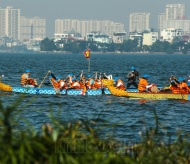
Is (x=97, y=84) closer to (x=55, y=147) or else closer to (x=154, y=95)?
(x=154, y=95)

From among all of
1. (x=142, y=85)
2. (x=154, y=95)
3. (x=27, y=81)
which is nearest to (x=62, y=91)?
(x=27, y=81)

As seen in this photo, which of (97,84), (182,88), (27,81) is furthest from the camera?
(97,84)

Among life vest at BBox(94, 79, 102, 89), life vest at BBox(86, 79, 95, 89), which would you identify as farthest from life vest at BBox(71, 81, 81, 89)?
life vest at BBox(94, 79, 102, 89)

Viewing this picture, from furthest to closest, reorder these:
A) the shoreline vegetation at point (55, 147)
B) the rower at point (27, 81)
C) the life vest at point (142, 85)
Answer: the rower at point (27, 81), the life vest at point (142, 85), the shoreline vegetation at point (55, 147)

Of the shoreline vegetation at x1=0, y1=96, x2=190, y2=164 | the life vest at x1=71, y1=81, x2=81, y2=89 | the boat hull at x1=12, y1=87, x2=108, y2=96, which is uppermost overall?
the shoreline vegetation at x1=0, y1=96, x2=190, y2=164

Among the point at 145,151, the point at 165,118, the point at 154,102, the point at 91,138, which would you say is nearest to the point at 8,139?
the point at 91,138

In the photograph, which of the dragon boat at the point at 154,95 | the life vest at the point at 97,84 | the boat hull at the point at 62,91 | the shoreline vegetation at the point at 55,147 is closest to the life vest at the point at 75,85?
the boat hull at the point at 62,91

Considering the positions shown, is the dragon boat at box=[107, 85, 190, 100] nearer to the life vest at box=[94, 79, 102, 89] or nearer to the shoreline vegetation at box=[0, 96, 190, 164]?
the life vest at box=[94, 79, 102, 89]

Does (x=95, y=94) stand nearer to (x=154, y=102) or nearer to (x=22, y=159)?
(x=154, y=102)

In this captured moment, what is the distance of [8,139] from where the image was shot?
8.59m

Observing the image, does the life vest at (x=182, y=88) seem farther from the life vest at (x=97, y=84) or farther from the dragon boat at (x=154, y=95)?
the life vest at (x=97, y=84)

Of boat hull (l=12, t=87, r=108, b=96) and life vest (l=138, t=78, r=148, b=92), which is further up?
life vest (l=138, t=78, r=148, b=92)

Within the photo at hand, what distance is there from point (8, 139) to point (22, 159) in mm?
530

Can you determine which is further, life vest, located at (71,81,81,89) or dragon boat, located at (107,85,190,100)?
life vest, located at (71,81,81,89)
